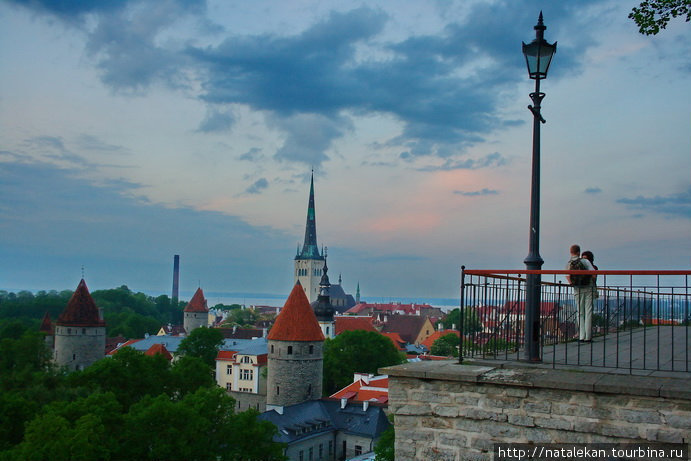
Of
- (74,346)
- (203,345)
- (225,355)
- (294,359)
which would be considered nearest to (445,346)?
(225,355)

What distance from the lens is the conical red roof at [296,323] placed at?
131 ft

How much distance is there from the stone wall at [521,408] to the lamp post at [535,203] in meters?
0.63

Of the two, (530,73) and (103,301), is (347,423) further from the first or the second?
(103,301)

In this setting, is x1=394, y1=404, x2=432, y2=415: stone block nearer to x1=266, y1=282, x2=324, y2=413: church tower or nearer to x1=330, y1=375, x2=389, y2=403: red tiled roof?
x1=266, y1=282, x2=324, y2=413: church tower

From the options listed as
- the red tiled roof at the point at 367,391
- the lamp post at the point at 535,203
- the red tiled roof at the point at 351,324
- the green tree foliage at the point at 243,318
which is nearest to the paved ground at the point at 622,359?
the lamp post at the point at 535,203

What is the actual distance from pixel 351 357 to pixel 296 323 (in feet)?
42.7

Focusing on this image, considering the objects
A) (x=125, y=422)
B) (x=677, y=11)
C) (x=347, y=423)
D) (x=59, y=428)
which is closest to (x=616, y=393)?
(x=677, y=11)

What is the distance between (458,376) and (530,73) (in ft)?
11.5

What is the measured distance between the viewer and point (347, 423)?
36.7 meters

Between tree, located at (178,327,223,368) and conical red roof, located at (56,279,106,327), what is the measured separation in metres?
9.64

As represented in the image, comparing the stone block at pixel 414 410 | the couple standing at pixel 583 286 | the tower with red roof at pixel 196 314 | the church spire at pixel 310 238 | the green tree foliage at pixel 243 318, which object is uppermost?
the church spire at pixel 310 238

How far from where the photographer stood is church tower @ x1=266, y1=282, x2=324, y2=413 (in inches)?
1558

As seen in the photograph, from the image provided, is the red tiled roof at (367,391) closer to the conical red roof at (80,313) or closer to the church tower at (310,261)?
the conical red roof at (80,313)

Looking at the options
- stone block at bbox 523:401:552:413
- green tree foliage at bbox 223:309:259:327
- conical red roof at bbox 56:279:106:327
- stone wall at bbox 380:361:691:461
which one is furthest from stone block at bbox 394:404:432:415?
green tree foliage at bbox 223:309:259:327
